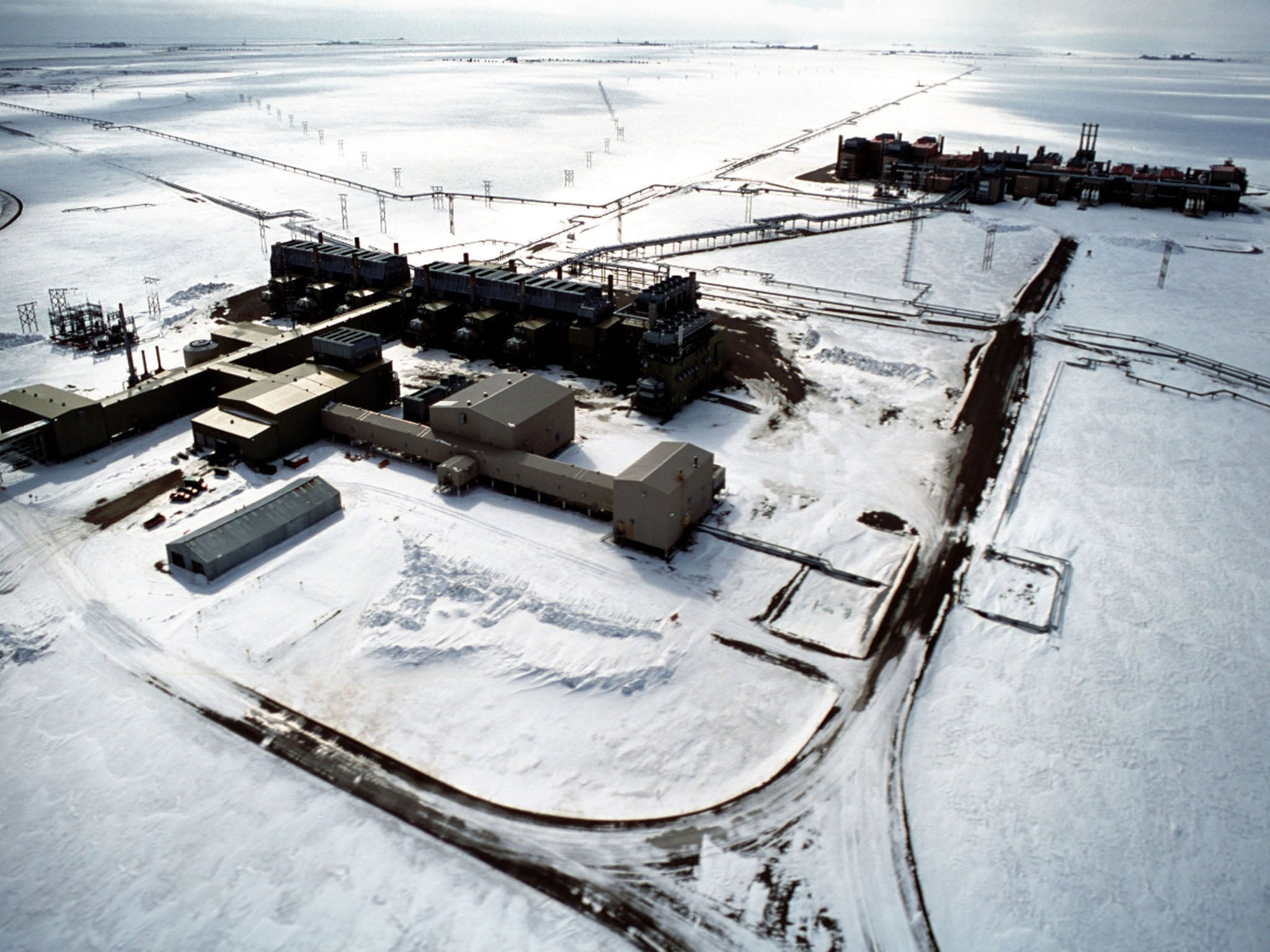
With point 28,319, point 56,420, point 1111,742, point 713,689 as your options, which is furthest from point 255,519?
point 28,319

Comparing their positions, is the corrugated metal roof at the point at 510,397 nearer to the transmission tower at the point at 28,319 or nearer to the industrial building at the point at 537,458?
the industrial building at the point at 537,458

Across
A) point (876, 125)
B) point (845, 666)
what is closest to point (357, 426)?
point (845, 666)

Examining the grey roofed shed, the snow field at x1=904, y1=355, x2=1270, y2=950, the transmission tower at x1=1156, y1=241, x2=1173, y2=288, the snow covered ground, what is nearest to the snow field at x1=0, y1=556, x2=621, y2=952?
the snow covered ground

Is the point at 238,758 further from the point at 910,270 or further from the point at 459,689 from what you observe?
the point at 910,270

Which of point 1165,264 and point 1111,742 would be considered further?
point 1165,264

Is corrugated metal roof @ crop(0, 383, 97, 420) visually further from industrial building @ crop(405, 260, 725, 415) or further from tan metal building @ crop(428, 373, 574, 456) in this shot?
industrial building @ crop(405, 260, 725, 415)

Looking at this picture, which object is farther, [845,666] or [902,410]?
[902,410]

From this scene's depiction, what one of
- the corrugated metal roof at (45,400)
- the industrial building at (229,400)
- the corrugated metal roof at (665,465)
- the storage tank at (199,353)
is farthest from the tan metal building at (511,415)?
the storage tank at (199,353)

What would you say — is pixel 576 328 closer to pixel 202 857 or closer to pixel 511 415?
pixel 511 415
